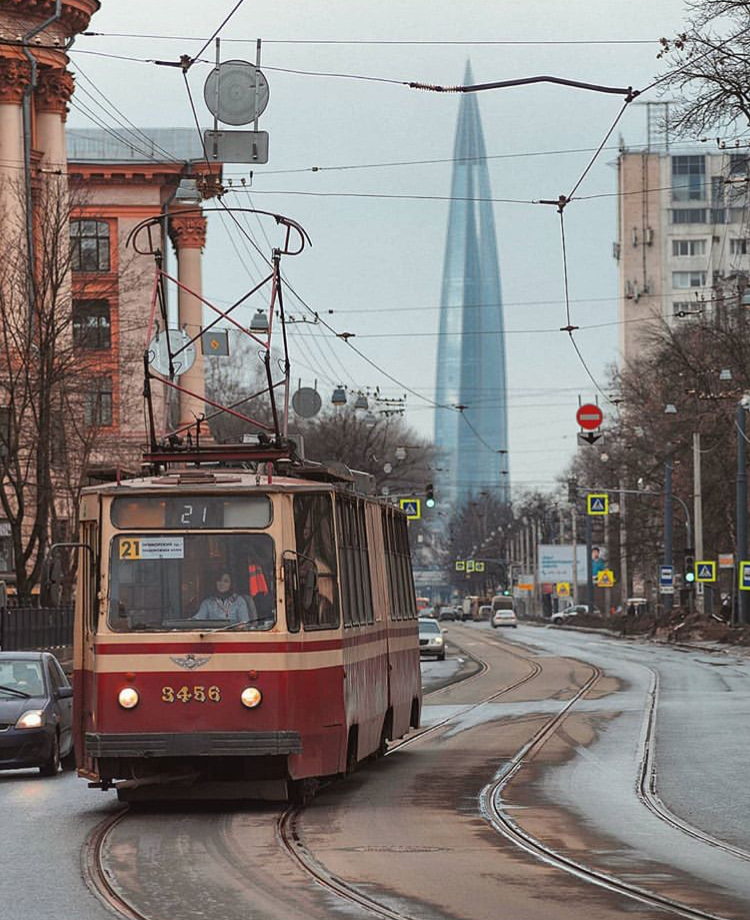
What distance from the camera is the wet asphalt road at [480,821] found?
11.2 m

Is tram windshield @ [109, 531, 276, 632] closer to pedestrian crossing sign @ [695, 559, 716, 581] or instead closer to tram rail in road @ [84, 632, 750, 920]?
tram rail in road @ [84, 632, 750, 920]

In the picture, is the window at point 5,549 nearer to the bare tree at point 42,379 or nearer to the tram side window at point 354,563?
the bare tree at point 42,379

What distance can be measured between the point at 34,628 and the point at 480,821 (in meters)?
28.0

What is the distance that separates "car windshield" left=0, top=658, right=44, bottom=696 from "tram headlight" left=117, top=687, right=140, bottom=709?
5.60 m

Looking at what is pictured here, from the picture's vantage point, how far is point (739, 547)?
6556 cm

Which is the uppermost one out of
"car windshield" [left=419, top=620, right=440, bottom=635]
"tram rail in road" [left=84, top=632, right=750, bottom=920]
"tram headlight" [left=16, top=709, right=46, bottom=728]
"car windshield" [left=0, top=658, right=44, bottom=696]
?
"car windshield" [left=0, top=658, right=44, bottom=696]

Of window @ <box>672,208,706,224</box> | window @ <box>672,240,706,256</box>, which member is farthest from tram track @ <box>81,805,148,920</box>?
window @ <box>672,208,706,224</box>

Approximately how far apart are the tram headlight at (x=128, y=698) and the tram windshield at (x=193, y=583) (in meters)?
0.47

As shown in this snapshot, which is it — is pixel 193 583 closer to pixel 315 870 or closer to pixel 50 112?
pixel 315 870

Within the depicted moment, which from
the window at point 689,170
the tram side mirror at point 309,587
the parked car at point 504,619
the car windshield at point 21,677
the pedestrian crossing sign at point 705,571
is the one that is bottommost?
the parked car at point 504,619

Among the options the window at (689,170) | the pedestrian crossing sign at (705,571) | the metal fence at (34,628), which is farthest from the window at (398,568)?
the window at (689,170)

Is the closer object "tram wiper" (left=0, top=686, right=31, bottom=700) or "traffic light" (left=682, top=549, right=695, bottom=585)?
"tram wiper" (left=0, top=686, right=31, bottom=700)

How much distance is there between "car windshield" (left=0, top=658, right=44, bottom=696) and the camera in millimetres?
20781

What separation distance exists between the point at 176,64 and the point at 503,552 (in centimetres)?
16141
